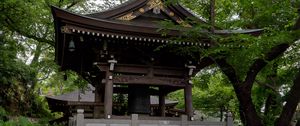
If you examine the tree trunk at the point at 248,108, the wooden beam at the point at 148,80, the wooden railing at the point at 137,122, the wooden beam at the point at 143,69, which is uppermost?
the wooden beam at the point at 143,69

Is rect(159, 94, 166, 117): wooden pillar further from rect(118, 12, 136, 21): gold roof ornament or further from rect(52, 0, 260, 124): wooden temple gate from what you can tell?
rect(118, 12, 136, 21): gold roof ornament

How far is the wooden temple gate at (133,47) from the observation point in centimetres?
1008

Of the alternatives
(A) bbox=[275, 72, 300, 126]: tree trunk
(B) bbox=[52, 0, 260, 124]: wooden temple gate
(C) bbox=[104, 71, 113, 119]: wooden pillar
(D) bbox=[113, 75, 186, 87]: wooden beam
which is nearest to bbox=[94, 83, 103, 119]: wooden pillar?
(B) bbox=[52, 0, 260, 124]: wooden temple gate

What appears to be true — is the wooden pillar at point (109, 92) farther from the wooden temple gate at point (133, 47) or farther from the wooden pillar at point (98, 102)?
the wooden pillar at point (98, 102)

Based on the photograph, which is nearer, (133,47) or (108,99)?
(108,99)

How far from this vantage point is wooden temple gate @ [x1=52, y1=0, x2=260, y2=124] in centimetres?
1008

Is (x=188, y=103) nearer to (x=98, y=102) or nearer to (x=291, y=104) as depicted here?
(x=98, y=102)

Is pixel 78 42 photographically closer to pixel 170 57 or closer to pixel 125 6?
pixel 125 6

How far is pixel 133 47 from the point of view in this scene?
11.1 m

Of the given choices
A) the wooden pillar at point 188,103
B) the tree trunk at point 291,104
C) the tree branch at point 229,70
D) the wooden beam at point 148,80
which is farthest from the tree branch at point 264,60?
the wooden beam at point 148,80

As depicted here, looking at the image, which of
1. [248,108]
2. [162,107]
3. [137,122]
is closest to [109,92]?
[137,122]

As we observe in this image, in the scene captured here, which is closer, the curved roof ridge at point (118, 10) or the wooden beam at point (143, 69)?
the curved roof ridge at point (118, 10)

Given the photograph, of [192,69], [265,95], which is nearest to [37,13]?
[192,69]

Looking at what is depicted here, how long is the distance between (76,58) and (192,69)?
4.45m
